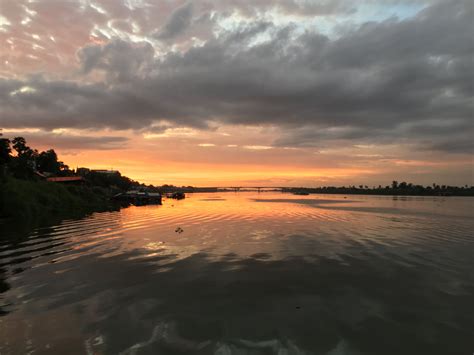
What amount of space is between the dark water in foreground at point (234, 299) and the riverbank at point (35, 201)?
22.3 metres

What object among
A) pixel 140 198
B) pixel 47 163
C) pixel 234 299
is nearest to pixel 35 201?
pixel 140 198

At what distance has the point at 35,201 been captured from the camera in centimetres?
4819

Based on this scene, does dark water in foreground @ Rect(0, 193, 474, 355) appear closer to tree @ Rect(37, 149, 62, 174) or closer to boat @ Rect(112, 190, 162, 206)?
boat @ Rect(112, 190, 162, 206)

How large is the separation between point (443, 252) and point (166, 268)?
19.1 m

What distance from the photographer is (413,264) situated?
17188mm

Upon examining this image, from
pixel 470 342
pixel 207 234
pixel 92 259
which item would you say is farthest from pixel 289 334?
pixel 207 234

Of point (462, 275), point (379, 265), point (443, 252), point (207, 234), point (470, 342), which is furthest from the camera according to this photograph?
point (207, 234)

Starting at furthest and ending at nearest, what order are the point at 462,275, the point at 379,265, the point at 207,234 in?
the point at 207,234
the point at 379,265
the point at 462,275

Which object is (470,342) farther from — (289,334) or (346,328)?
(289,334)

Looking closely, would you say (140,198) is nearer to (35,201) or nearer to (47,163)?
(35,201)

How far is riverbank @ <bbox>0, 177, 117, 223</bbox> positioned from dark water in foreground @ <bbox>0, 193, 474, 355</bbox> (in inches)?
877

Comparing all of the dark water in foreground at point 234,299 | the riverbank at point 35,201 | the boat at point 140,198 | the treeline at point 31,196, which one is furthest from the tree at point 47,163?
the dark water in foreground at point 234,299

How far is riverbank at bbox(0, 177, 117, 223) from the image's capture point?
3985 cm

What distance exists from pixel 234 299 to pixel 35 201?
4941 centimetres
